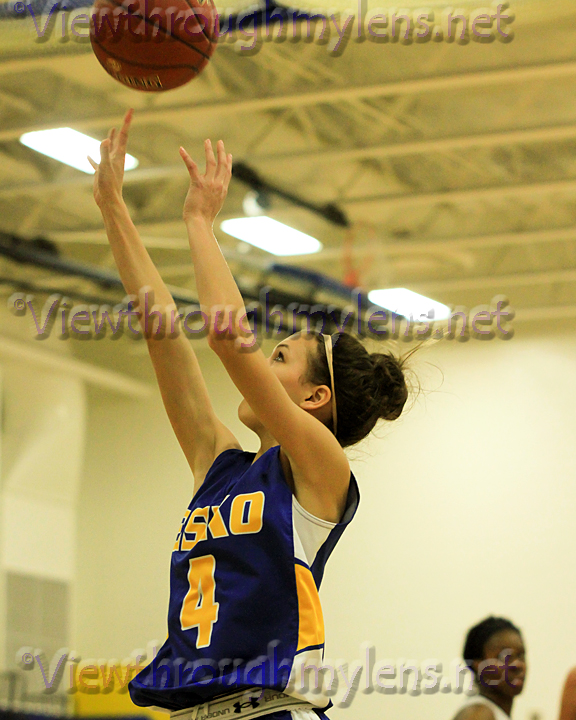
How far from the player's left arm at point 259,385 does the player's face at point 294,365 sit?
197 millimetres

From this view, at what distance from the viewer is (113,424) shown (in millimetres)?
10453

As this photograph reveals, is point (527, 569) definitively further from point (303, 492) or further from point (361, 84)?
point (303, 492)

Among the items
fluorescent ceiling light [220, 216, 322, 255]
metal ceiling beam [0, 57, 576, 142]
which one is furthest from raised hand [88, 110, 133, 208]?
fluorescent ceiling light [220, 216, 322, 255]

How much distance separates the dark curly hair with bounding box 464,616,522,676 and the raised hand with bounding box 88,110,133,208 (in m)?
2.28

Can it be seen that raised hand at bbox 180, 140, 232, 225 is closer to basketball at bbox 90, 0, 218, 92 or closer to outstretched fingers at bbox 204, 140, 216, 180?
outstretched fingers at bbox 204, 140, 216, 180

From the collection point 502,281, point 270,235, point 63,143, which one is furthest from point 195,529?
point 502,281

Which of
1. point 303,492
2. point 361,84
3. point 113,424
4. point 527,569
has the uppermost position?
point 361,84

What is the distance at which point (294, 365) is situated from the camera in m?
2.14

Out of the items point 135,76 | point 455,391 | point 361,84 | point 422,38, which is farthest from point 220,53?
point 455,391

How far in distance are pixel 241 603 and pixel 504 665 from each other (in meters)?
2.03

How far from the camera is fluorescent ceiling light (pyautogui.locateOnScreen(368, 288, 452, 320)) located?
8.41m

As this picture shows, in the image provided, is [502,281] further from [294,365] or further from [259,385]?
[259,385]

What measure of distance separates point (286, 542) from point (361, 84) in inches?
176

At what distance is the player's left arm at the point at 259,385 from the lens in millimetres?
1836
